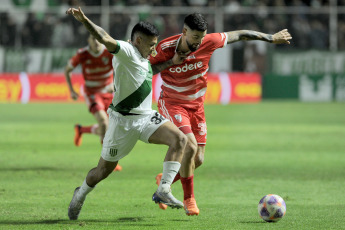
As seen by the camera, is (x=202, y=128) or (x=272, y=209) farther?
(x=202, y=128)

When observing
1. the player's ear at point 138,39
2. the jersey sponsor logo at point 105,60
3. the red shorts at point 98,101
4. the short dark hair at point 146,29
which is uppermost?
the short dark hair at point 146,29

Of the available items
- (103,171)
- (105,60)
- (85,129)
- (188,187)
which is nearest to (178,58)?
(188,187)

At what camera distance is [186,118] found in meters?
8.46

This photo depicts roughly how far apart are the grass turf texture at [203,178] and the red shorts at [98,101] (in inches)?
38.1

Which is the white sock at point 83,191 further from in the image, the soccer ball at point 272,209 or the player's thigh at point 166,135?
the soccer ball at point 272,209

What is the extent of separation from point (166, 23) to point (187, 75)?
22.1 meters

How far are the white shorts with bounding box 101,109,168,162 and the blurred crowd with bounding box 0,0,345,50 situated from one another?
22.9 m

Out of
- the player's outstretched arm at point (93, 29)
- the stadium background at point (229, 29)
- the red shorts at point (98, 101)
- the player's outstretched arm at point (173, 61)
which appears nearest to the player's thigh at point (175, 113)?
the player's outstretched arm at point (173, 61)

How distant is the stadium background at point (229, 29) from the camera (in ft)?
99.0

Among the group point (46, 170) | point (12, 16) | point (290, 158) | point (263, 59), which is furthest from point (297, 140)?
point (12, 16)

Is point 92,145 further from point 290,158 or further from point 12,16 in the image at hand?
point 12,16

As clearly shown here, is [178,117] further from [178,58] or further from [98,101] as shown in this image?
[98,101]

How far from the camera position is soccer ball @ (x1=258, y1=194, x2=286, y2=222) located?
24.2 ft

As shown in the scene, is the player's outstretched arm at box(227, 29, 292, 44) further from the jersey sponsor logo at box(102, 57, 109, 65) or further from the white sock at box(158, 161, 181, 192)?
the jersey sponsor logo at box(102, 57, 109, 65)
